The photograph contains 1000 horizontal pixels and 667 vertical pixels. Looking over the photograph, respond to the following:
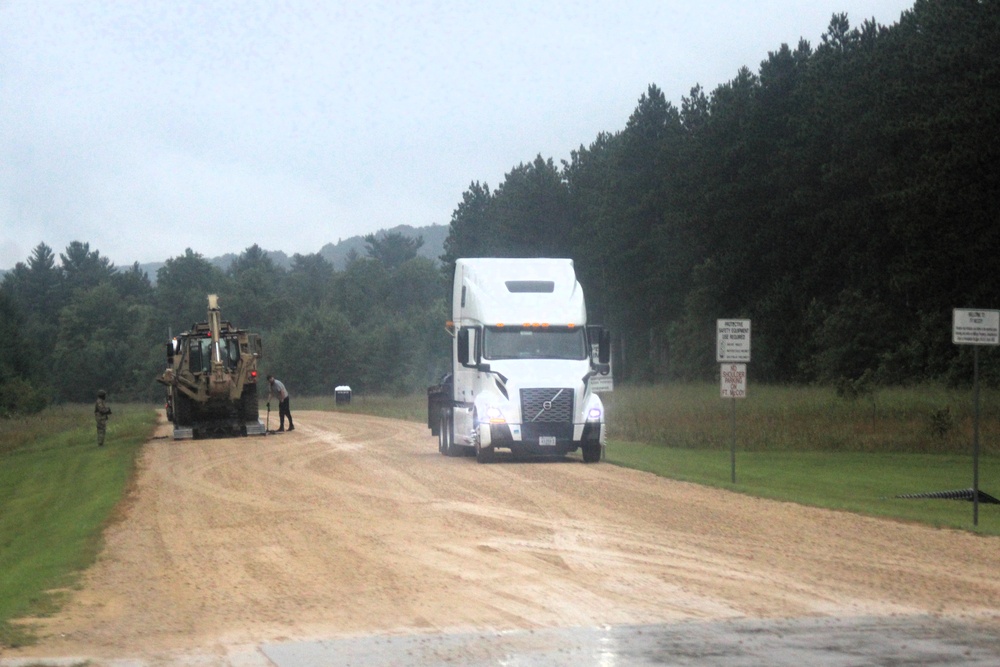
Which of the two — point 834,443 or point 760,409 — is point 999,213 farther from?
point 834,443

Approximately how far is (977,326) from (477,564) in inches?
345

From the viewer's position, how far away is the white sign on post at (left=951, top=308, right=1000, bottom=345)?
1839 centimetres

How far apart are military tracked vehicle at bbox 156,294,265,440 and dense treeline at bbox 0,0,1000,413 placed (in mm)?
20155

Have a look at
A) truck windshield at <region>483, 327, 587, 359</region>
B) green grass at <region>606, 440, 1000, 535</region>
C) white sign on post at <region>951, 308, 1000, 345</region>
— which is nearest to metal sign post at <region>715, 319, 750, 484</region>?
green grass at <region>606, 440, 1000, 535</region>

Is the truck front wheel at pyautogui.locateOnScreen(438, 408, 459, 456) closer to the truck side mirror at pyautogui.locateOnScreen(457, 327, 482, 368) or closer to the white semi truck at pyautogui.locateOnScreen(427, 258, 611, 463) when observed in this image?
the white semi truck at pyautogui.locateOnScreen(427, 258, 611, 463)

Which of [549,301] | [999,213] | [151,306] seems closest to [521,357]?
[549,301]

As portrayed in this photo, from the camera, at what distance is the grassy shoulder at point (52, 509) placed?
12.5 meters

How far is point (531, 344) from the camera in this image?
27.8m

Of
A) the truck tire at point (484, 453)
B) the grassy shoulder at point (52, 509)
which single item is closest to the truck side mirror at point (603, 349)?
the truck tire at point (484, 453)

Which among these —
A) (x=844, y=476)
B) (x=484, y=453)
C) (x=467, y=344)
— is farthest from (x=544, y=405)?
(x=844, y=476)

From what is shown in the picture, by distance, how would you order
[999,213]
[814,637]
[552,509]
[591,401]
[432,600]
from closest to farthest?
[814,637] → [432,600] → [552,509] → [591,401] → [999,213]

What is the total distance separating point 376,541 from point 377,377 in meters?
129

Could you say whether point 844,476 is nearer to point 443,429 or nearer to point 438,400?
point 443,429

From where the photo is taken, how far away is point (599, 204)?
102312 mm
